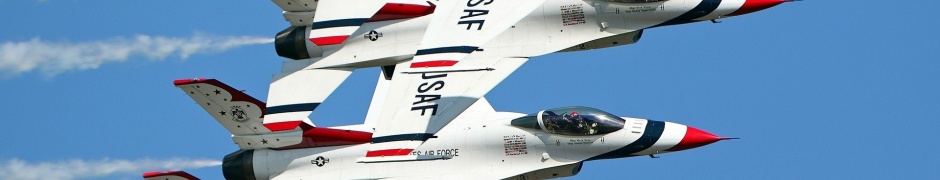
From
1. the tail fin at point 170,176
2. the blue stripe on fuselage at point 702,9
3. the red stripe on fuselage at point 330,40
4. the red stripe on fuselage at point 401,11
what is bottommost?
the tail fin at point 170,176

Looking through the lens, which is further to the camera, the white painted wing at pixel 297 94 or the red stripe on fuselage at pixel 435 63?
the white painted wing at pixel 297 94

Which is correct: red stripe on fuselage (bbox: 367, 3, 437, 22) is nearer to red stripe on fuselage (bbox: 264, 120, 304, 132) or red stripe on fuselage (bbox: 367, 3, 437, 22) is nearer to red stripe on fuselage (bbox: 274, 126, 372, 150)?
red stripe on fuselage (bbox: 264, 120, 304, 132)

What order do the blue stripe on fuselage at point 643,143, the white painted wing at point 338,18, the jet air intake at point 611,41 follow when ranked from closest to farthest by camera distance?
1. the blue stripe on fuselage at point 643,143
2. the jet air intake at point 611,41
3. the white painted wing at point 338,18

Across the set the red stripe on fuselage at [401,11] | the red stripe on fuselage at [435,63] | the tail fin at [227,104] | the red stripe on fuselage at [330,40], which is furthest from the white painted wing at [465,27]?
the tail fin at [227,104]

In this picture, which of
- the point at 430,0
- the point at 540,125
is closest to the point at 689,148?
the point at 540,125

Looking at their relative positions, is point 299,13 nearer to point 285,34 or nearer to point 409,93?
point 285,34

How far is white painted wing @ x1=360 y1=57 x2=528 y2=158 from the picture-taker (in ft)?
207

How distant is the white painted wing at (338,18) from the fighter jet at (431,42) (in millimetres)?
23

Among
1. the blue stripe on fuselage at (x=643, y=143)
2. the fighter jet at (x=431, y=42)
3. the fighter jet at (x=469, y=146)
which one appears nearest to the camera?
the blue stripe on fuselage at (x=643, y=143)

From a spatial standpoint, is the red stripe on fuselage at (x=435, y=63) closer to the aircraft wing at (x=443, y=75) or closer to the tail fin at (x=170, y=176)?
the aircraft wing at (x=443, y=75)

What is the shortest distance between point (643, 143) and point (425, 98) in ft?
15.8

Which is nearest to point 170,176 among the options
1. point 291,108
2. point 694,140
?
point 291,108

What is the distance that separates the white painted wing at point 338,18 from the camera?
67750mm

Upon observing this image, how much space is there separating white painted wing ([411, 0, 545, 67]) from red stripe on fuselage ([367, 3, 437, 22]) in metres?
0.81
